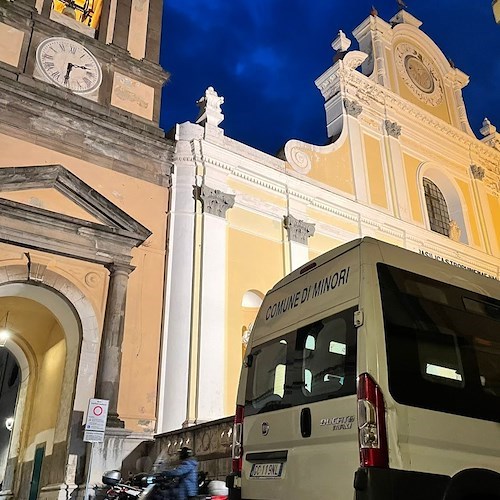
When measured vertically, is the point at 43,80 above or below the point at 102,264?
above

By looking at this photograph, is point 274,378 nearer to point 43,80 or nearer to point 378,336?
point 378,336

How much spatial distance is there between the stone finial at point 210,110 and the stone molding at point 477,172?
10.3m

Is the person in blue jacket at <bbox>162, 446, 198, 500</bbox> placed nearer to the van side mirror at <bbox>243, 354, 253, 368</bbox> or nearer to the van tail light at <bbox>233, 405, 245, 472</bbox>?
the van tail light at <bbox>233, 405, 245, 472</bbox>

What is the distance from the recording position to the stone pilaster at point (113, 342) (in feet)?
29.4

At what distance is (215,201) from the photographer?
1170cm

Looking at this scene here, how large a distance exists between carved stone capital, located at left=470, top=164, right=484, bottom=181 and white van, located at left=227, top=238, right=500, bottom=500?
16.3 m

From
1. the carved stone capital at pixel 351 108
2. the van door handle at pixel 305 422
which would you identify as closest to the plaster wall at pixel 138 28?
the carved stone capital at pixel 351 108

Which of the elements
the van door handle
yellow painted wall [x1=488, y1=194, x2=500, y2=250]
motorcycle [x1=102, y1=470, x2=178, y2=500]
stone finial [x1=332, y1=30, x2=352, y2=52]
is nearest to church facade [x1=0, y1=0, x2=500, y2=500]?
motorcycle [x1=102, y1=470, x2=178, y2=500]

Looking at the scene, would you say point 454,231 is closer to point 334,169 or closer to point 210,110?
point 334,169

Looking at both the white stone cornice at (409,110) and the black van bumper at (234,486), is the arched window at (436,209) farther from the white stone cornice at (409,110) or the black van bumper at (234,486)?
the black van bumper at (234,486)

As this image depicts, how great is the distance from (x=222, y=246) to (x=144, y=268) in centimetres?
182

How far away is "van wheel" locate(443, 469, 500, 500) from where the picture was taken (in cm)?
281

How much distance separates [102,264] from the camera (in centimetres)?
991

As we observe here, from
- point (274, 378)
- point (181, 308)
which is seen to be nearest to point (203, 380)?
point (181, 308)
